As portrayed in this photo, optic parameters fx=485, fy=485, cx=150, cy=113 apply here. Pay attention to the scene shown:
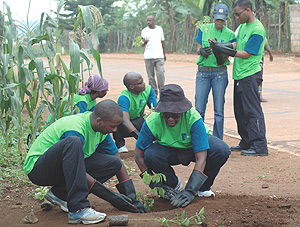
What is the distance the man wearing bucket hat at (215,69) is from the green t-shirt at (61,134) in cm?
→ 270

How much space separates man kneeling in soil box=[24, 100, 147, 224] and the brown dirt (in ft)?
0.49

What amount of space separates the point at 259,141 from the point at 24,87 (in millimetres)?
2904

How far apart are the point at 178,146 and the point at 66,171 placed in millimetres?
1137

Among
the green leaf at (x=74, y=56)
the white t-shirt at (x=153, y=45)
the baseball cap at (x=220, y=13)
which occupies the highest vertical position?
the baseball cap at (x=220, y=13)

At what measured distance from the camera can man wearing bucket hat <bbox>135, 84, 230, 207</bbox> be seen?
13.0ft

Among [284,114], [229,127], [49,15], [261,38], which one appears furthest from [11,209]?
[284,114]

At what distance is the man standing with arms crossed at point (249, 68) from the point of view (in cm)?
582

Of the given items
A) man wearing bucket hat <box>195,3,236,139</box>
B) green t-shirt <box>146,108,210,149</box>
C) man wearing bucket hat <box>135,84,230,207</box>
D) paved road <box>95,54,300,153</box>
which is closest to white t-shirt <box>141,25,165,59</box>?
paved road <box>95,54,300,153</box>

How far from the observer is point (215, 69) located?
6230 mm

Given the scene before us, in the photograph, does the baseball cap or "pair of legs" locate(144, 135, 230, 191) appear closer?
"pair of legs" locate(144, 135, 230, 191)

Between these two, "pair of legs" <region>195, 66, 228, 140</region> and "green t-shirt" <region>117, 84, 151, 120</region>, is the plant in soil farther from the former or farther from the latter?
"pair of legs" <region>195, 66, 228, 140</region>

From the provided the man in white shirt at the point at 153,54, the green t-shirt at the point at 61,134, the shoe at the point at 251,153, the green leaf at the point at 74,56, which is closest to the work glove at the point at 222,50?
the shoe at the point at 251,153

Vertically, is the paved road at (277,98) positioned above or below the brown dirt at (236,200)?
below

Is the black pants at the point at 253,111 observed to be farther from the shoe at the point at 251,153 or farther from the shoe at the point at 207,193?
the shoe at the point at 207,193
